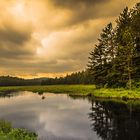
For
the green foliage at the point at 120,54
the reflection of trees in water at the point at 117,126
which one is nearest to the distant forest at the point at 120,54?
the green foliage at the point at 120,54

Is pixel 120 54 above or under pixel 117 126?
above

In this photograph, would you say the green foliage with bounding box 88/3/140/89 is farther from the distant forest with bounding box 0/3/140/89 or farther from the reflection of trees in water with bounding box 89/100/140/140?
the reflection of trees in water with bounding box 89/100/140/140

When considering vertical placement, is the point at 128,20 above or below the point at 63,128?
above

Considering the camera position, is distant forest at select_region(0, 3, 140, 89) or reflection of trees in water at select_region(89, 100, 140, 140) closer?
reflection of trees in water at select_region(89, 100, 140, 140)

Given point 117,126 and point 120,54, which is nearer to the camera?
point 117,126

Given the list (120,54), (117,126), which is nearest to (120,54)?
(120,54)

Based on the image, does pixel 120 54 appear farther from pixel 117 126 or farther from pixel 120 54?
pixel 117 126

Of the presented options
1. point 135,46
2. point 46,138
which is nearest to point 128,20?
point 135,46

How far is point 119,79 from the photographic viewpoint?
67.0 metres

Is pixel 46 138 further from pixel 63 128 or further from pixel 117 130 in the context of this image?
pixel 117 130

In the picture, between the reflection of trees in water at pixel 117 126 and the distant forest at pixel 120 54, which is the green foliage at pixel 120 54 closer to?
the distant forest at pixel 120 54

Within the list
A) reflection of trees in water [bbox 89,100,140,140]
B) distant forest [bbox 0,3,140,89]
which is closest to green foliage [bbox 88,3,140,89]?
distant forest [bbox 0,3,140,89]

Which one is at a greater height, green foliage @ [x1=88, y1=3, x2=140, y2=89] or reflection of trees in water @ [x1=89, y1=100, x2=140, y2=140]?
green foliage @ [x1=88, y1=3, x2=140, y2=89]

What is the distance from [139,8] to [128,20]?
6.59 m
